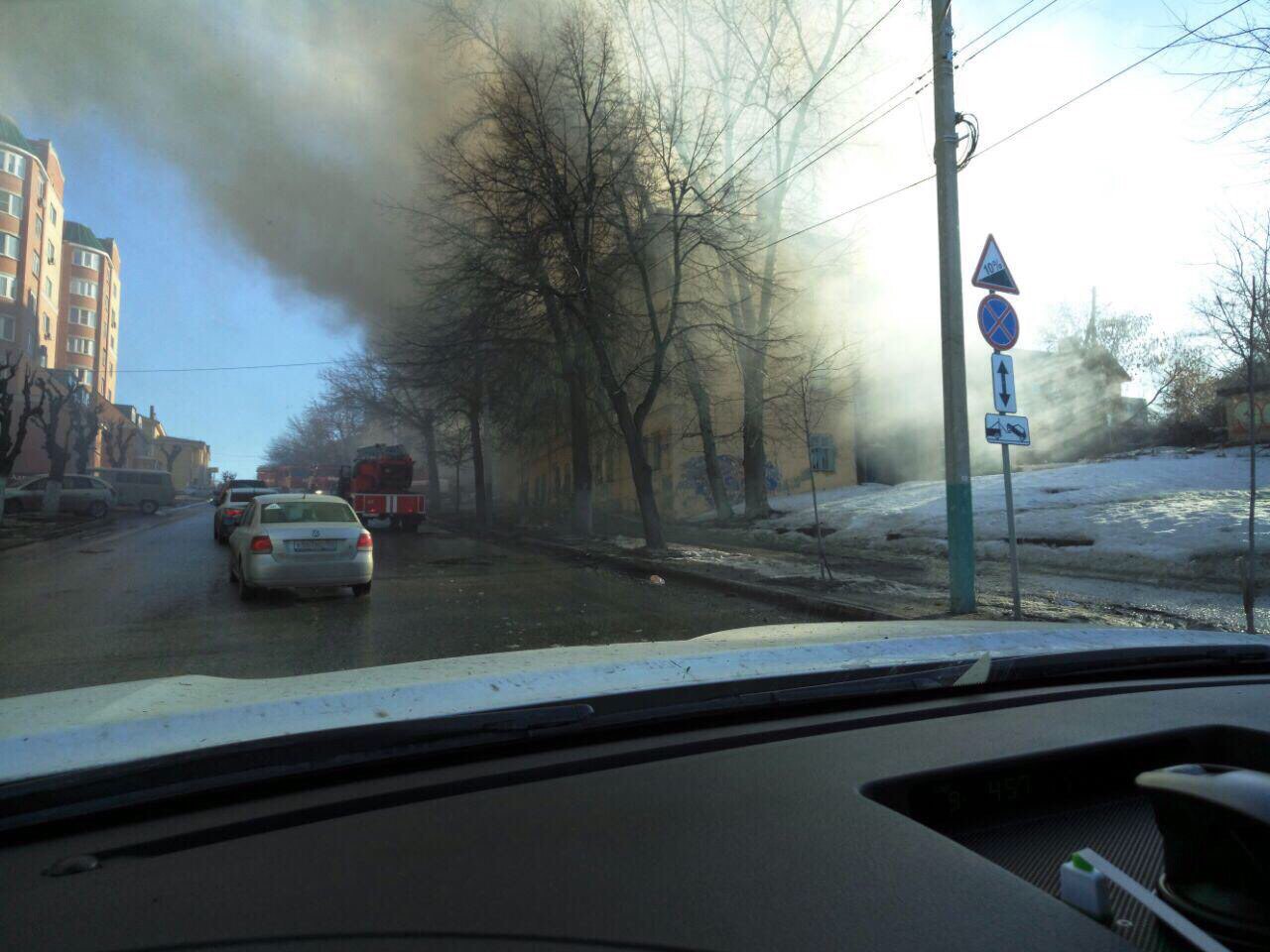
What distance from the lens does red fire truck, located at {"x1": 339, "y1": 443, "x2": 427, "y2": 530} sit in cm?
2373

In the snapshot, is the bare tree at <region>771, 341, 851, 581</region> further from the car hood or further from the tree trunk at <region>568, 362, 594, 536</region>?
the car hood

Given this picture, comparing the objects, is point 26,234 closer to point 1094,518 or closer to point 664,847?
point 1094,518

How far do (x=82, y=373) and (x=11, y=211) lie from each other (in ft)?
52.5

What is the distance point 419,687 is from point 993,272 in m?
7.13

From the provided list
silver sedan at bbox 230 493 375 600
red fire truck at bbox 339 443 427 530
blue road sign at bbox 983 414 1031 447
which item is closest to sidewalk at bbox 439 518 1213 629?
blue road sign at bbox 983 414 1031 447

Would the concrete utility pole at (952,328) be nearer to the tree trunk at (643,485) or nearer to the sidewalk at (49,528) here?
the tree trunk at (643,485)

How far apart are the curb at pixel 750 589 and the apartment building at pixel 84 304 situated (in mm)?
56949

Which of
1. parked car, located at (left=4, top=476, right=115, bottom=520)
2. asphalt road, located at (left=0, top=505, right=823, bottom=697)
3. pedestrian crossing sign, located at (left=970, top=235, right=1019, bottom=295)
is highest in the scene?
pedestrian crossing sign, located at (left=970, top=235, right=1019, bottom=295)

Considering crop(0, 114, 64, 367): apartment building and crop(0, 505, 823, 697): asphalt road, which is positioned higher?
crop(0, 114, 64, 367): apartment building

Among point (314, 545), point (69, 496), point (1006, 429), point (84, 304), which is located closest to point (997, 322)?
point (1006, 429)

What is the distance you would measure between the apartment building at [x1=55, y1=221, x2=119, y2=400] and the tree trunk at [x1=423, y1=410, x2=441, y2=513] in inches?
1226

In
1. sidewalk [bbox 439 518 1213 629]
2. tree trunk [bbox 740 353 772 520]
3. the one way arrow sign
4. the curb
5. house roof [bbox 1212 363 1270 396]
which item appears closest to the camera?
the one way arrow sign

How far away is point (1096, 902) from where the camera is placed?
3.69 ft

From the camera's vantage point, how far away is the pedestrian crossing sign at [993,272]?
24.1 ft
